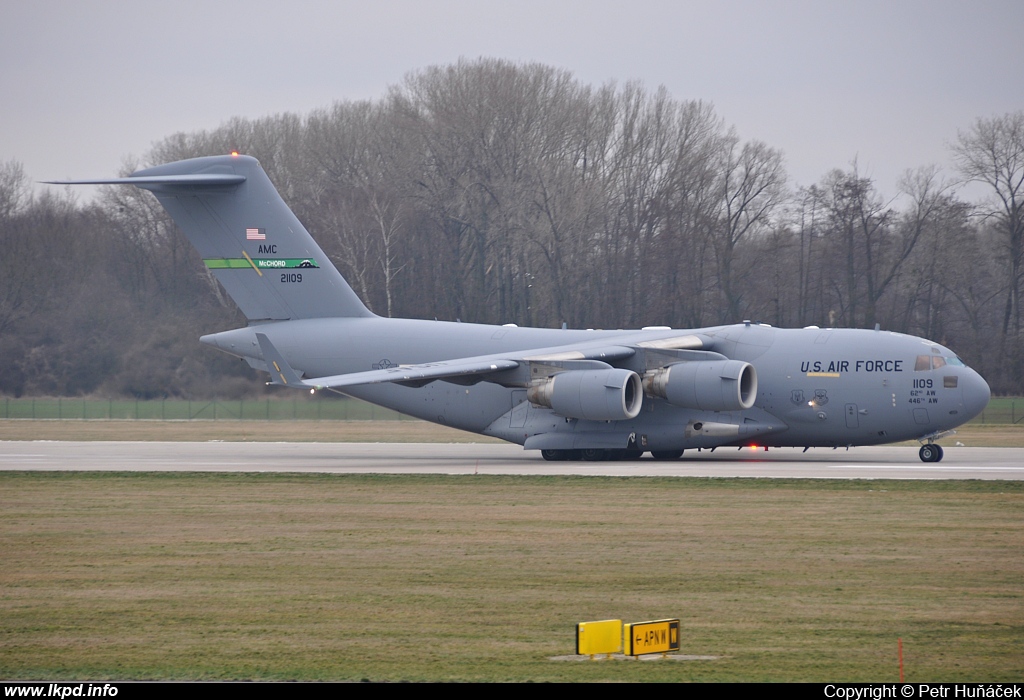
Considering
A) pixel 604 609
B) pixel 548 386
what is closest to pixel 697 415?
pixel 548 386

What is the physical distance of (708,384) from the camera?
2530 centimetres

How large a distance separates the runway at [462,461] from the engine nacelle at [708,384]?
1343 mm

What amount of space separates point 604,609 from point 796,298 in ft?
144

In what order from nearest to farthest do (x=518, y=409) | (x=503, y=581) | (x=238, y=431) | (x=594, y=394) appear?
(x=503, y=581)
(x=594, y=394)
(x=518, y=409)
(x=238, y=431)

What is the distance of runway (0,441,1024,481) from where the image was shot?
76.9 feet

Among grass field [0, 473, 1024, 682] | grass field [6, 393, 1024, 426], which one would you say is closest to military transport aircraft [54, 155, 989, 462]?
grass field [0, 473, 1024, 682]

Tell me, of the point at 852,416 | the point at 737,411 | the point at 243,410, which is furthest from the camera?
the point at 243,410

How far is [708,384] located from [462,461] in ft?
18.9

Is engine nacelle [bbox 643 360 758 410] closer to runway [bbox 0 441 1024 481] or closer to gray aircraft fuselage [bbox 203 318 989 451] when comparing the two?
gray aircraft fuselage [bbox 203 318 989 451]

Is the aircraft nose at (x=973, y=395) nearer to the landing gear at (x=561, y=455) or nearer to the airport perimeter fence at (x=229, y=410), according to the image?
the landing gear at (x=561, y=455)

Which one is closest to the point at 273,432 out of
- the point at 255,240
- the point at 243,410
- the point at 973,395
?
the point at 243,410

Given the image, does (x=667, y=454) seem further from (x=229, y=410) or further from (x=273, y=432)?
(x=229, y=410)

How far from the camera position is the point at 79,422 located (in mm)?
44156

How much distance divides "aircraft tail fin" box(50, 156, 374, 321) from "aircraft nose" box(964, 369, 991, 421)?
1402 centimetres
